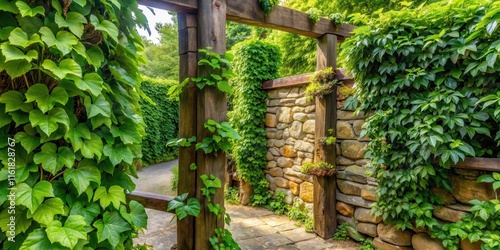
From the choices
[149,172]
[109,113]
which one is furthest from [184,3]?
[149,172]

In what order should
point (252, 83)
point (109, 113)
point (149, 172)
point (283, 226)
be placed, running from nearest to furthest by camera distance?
1. point (109, 113)
2. point (283, 226)
3. point (252, 83)
4. point (149, 172)

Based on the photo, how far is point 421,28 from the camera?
195 centimetres

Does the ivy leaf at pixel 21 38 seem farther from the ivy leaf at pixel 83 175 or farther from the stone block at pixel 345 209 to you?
the stone block at pixel 345 209

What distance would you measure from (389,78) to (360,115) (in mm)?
574

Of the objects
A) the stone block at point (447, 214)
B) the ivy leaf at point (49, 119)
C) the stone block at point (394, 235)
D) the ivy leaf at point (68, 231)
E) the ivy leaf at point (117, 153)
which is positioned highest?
the ivy leaf at point (49, 119)

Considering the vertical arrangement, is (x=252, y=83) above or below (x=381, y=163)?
above

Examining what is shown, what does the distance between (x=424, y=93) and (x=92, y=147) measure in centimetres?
218

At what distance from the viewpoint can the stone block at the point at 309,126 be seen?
3.10 metres

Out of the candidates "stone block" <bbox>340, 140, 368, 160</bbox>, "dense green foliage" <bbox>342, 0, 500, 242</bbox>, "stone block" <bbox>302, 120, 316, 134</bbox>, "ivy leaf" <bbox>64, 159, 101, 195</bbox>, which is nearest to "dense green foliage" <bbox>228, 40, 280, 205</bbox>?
"stone block" <bbox>302, 120, 316, 134</bbox>

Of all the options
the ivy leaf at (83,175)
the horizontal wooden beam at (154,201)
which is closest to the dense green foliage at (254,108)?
the horizontal wooden beam at (154,201)

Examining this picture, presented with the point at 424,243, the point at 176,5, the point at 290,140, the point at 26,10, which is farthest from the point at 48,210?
the point at 290,140

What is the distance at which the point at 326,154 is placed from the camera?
283 centimetres

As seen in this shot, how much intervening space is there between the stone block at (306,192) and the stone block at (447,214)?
1353mm

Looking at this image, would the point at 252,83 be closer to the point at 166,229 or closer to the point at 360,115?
the point at 360,115
